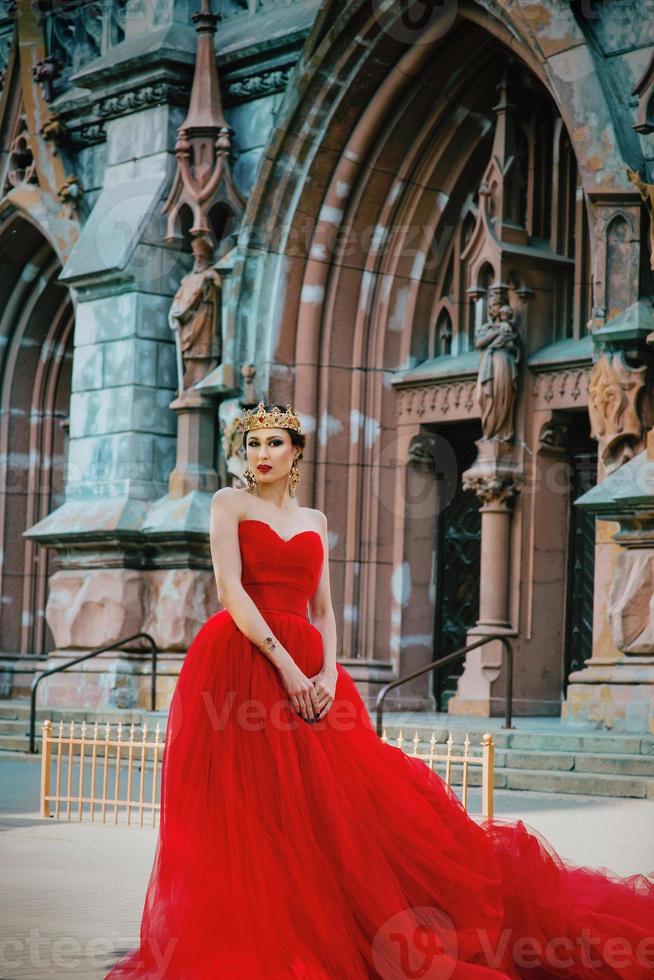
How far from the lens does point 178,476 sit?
16969mm

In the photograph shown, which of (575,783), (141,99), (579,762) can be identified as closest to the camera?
(575,783)

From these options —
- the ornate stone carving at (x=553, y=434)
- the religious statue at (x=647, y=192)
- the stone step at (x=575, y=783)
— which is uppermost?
the religious statue at (x=647, y=192)

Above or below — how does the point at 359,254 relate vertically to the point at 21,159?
below

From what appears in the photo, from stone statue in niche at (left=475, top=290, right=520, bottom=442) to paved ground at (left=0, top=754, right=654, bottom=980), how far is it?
4.26 meters

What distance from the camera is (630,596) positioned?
12766 millimetres

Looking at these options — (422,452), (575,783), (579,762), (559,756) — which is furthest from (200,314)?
(575,783)

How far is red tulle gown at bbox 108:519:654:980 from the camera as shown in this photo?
538cm

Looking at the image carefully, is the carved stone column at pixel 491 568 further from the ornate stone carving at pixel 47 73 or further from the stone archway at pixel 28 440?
the stone archway at pixel 28 440

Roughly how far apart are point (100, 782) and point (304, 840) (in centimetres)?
762

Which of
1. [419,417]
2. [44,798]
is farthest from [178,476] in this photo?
[44,798]

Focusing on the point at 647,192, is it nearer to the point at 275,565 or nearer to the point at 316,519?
the point at 316,519

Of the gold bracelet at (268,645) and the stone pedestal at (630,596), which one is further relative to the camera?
the stone pedestal at (630,596)

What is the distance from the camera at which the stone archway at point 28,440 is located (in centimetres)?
2158

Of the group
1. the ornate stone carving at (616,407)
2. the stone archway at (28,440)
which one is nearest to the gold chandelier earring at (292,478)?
the ornate stone carving at (616,407)
